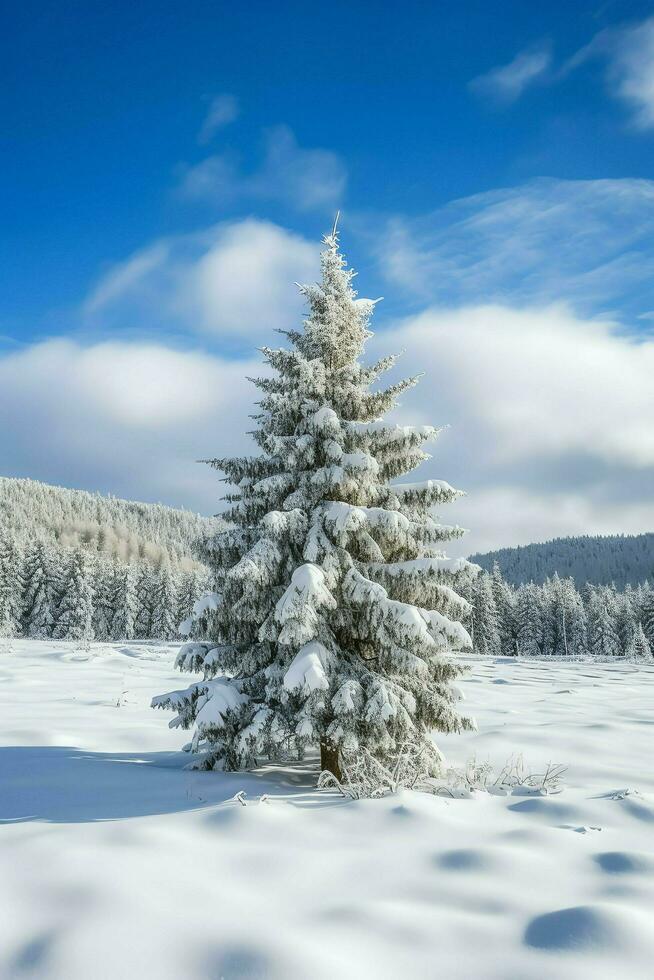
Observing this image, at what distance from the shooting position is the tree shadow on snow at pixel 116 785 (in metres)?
5.92

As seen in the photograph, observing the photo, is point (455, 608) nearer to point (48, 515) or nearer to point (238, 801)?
point (238, 801)

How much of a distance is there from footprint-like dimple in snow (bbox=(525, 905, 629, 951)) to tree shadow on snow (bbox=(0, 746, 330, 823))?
2.95 m

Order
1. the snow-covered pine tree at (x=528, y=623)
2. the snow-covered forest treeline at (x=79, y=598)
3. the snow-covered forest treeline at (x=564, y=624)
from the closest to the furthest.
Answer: the snow-covered forest treeline at (x=79, y=598)
the snow-covered forest treeline at (x=564, y=624)
the snow-covered pine tree at (x=528, y=623)

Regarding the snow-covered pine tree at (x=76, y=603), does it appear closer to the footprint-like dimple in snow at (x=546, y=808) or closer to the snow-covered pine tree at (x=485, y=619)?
the snow-covered pine tree at (x=485, y=619)

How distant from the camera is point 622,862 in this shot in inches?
181

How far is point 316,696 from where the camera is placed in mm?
6879

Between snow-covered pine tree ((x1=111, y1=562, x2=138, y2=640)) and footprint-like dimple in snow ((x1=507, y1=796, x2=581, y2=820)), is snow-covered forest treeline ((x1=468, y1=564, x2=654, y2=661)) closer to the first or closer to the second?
snow-covered pine tree ((x1=111, y1=562, x2=138, y2=640))

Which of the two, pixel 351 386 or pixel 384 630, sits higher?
pixel 351 386

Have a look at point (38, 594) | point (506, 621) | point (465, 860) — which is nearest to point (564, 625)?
point (506, 621)

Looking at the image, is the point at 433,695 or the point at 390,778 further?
the point at 433,695

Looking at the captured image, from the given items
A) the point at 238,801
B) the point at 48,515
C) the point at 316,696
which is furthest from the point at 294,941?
the point at 48,515

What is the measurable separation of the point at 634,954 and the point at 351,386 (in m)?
6.96

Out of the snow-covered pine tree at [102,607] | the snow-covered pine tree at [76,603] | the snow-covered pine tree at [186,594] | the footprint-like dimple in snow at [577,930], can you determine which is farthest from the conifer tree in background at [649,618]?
the footprint-like dimple in snow at [577,930]

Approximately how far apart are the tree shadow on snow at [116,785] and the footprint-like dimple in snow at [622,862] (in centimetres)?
261
